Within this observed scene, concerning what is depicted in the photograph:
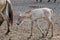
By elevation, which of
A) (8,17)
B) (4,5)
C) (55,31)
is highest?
(4,5)

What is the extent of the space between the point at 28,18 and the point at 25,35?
0.51m

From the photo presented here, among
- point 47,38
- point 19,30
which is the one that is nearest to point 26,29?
point 19,30

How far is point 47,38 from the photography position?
554cm

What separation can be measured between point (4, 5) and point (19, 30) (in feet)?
3.41

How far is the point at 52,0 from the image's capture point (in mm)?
14062

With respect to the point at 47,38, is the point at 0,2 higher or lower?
higher

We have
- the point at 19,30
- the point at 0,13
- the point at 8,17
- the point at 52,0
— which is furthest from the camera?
the point at 52,0

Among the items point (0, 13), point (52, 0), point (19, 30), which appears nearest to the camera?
point (0, 13)

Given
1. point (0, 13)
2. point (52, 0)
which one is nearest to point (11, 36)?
point (0, 13)

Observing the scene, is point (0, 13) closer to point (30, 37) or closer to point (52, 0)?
point (30, 37)

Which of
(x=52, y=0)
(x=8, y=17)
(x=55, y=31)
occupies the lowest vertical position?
(x=52, y=0)

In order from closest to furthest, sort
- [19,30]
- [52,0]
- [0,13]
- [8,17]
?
[0,13] → [8,17] → [19,30] → [52,0]

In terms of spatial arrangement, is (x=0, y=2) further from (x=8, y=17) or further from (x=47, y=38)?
(x=47, y=38)

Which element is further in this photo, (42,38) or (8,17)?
(8,17)
